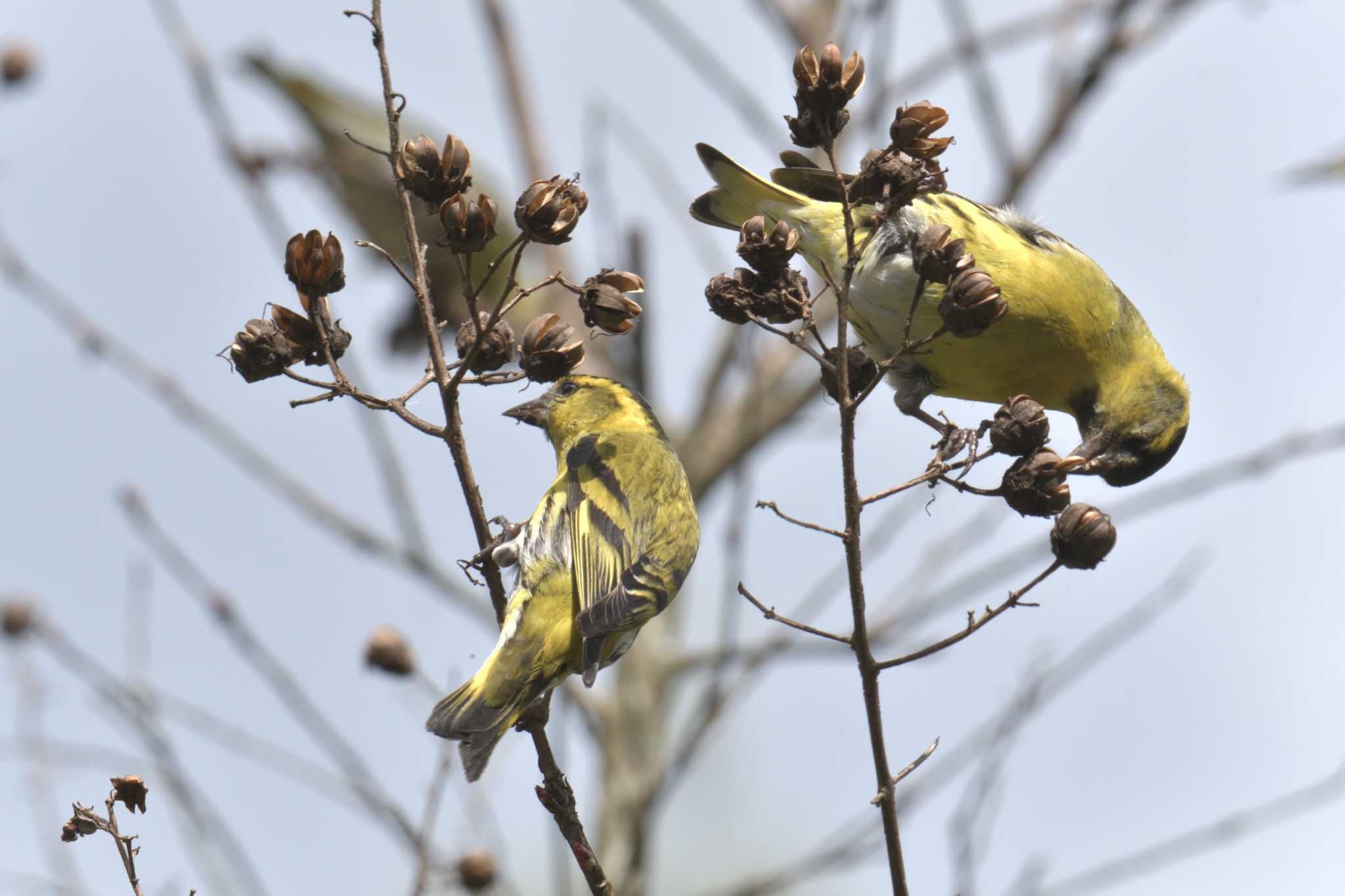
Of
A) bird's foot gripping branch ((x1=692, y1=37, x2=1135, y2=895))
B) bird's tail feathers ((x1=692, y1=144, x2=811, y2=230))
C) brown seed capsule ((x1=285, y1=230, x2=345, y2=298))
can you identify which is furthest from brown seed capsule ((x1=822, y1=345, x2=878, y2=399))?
bird's tail feathers ((x1=692, y1=144, x2=811, y2=230))

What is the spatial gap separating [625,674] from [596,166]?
9.16 ft

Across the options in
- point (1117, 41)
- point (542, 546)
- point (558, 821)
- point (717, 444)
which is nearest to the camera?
point (558, 821)

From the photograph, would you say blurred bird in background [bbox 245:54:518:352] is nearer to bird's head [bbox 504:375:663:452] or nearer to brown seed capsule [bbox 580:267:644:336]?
bird's head [bbox 504:375:663:452]

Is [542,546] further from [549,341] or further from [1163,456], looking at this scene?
[1163,456]

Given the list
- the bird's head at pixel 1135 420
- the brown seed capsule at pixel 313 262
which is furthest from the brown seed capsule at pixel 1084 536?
the bird's head at pixel 1135 420

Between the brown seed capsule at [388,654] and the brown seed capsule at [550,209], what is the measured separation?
1392 mm

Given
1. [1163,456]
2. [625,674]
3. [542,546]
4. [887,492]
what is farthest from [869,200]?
[625,674]

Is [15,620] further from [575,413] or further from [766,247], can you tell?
[766,247]

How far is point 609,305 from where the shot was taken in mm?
2826

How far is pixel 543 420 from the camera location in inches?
172

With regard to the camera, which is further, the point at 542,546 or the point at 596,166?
the point at 596,166

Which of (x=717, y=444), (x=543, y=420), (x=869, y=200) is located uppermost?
Result: (x=717, y=444)

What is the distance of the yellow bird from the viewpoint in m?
4.31

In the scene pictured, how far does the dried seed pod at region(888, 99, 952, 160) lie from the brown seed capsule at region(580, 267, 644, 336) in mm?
612
